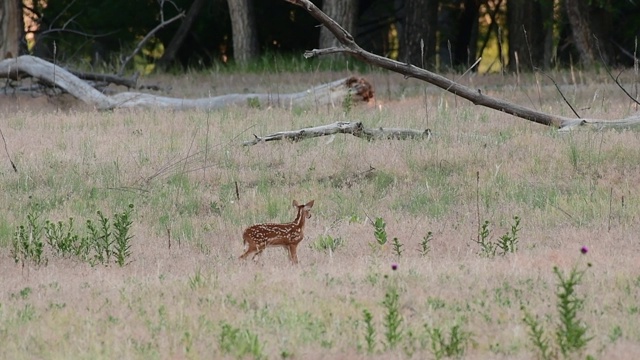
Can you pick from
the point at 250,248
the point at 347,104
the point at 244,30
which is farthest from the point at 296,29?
the point at 250,248

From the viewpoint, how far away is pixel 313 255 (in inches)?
355

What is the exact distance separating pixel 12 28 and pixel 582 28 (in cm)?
1133

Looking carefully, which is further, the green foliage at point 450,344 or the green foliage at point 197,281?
the green foliage at point 197,281

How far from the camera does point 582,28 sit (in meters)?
21.6

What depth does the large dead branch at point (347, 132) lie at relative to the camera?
1253 centimetres

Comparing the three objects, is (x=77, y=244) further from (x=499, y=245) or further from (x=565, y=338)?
(x=565, y=338)

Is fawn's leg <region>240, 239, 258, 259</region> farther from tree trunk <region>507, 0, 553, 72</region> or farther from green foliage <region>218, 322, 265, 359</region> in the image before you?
tree trunk <region>507, 0, 553, 72</region>

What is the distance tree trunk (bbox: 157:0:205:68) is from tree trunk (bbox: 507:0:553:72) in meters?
7.37

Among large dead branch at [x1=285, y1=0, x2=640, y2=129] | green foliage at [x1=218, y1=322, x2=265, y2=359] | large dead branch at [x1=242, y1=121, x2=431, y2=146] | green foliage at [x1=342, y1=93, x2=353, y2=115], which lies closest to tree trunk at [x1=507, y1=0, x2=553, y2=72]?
green foliage at [x1=342, y1=93, x2=353, y2=115]

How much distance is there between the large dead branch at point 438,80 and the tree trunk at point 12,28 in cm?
1290

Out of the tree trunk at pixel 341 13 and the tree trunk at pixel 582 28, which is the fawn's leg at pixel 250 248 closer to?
the tree trunk at pixel 582 28

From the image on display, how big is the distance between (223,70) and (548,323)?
58.7ft

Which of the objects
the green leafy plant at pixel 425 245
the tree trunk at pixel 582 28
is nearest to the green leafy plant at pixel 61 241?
the green leafy plant at pixel 425 245

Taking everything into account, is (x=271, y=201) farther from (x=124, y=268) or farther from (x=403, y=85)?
(x=403, y=85)
